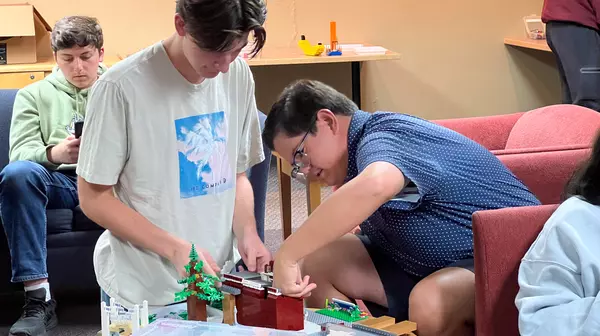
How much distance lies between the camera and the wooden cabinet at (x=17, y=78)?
433 cm

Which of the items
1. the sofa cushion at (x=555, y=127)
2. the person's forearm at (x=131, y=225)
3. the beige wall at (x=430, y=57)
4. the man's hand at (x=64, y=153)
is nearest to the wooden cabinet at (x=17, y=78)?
the beige wall at (x=430, y=57)

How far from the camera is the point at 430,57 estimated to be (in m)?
5.52

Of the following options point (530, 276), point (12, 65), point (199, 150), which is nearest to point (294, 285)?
point (199, 150)

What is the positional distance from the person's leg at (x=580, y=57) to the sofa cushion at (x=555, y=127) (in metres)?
1.13

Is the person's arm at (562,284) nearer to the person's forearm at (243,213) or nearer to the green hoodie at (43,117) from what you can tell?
the person's forearm at (243,213)

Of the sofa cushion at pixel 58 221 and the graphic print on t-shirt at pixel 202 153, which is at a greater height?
the graphic print on t-shirt at pixel 202 153

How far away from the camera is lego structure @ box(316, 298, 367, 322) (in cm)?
169

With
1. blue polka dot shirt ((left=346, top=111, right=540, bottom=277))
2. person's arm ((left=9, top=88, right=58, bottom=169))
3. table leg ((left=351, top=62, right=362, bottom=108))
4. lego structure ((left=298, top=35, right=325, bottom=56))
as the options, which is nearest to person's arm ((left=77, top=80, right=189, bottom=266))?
blue polka dot shirt ((left=346, top=111, right=540, bottom=277))

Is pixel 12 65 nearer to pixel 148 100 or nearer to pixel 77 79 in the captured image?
pixel 77 79

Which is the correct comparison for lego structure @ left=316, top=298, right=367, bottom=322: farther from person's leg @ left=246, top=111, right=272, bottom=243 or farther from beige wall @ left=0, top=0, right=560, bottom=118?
beige wall @ left=0, top=0, right=560, bottom=118

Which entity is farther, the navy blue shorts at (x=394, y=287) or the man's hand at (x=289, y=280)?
the navy blue shorts at (x=394, y=287)

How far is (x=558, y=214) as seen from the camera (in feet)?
4.92

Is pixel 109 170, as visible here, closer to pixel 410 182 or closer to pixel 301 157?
pixel 301 157

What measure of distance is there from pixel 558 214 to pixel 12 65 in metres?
3.55
